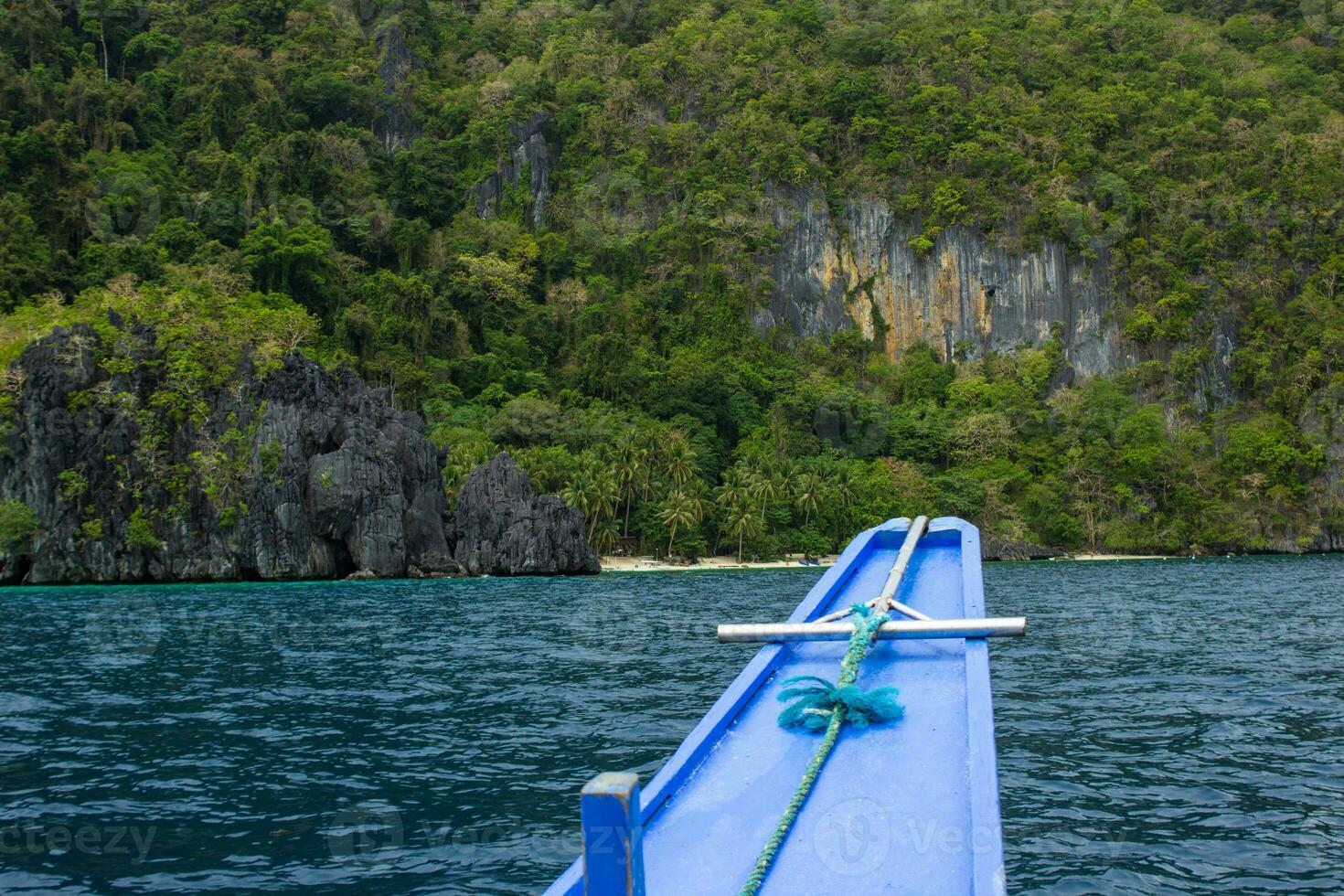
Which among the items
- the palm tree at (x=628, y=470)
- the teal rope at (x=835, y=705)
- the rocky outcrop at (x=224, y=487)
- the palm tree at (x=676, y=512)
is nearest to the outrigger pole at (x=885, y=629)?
the teal rope at (x=835, y=705)

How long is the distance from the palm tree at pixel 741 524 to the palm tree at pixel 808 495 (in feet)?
15.7

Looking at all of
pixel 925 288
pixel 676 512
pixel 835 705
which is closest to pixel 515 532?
pixel 676 512

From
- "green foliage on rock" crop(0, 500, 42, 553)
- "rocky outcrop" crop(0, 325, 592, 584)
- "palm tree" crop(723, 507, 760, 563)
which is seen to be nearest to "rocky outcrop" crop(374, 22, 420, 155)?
"rocky outcrop" crop(0, 325, 592, 584)

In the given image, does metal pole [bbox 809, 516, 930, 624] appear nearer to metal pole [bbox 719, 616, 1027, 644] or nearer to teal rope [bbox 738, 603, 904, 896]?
metal pole [bbox 719, 616, 1027, 644]

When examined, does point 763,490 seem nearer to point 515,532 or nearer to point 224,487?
point 515,532

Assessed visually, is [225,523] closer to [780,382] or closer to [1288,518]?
[780,382]

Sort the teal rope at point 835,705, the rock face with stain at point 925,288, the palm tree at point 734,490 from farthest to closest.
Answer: the rock face with stain at point 925,288 → the palm tree at point 734,490 → the teal rope at point 835,705

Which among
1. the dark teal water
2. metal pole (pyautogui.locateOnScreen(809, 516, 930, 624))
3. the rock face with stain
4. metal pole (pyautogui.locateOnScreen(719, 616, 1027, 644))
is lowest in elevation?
the dark teal water

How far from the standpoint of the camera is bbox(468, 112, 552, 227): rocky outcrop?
10319 centimetres

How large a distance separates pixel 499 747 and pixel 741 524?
178ft

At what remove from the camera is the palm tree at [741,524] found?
6694 centimetres

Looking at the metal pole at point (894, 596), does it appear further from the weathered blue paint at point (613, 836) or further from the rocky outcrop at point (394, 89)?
the rocky outcrop at point (394, 89)

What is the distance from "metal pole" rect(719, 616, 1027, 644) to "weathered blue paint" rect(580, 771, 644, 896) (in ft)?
9.93

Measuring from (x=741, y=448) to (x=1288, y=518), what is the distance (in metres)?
41.6
